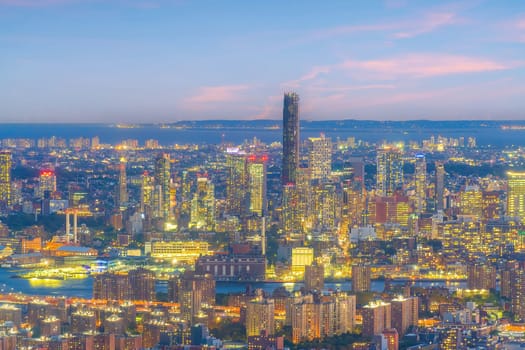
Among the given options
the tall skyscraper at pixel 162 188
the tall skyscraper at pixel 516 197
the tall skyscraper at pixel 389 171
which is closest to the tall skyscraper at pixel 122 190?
the tall skyscraper at pixel 162 188

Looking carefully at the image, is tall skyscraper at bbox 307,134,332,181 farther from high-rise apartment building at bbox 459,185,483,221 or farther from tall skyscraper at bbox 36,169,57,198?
tall skyscraper at bbox 36,169,57,198

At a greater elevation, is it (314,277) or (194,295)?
(194,295)

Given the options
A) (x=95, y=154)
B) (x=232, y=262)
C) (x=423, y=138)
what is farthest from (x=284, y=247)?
(x=423, y=138)

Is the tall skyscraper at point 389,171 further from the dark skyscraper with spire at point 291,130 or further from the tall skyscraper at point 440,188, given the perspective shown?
the dark skyscraper with spire at point 291,130

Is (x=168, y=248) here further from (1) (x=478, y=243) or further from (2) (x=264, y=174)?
(2) (x=264, y=174)

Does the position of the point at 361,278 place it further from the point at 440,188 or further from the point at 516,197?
the point at 440,188

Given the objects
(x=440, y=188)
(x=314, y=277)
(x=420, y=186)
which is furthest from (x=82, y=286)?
(x=420, y=186)
